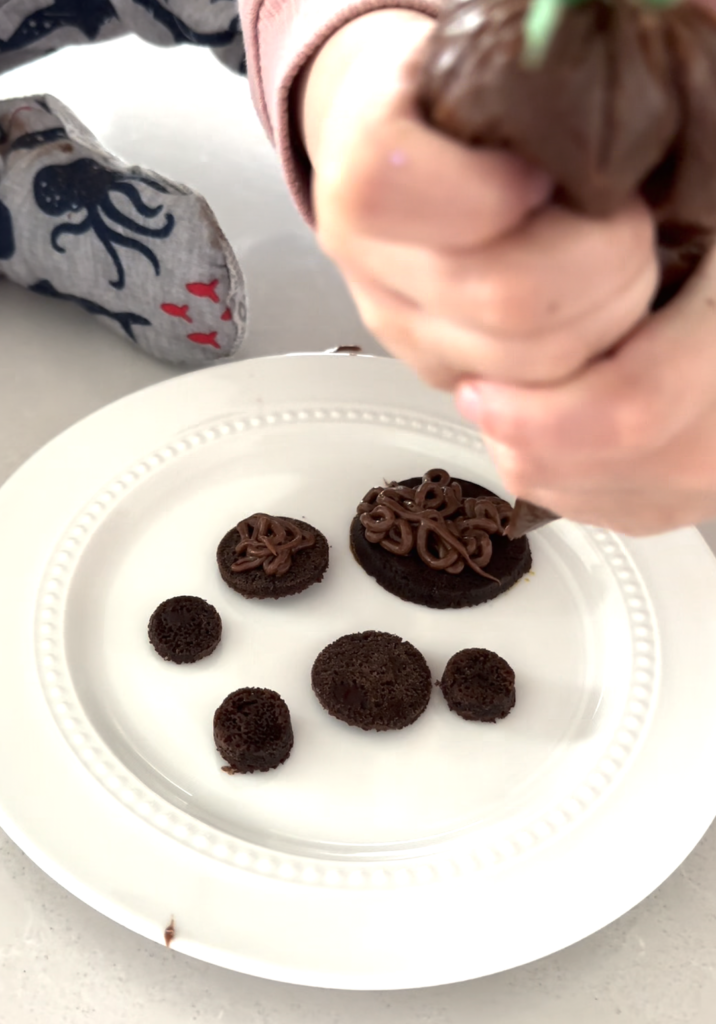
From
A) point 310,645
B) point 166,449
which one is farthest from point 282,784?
point 166,449

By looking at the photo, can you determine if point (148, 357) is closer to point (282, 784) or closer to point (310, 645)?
point (310, 645)

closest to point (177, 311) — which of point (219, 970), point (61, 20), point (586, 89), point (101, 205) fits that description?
point (101, 205)

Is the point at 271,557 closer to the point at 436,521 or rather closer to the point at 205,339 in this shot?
the point at 436,521

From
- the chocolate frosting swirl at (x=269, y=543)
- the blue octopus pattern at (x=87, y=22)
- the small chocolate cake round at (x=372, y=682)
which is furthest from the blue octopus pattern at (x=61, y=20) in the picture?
the small chocolate cake round at (x=372, y=682)

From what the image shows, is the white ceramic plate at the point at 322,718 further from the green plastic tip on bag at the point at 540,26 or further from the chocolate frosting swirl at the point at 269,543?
the green plastic tip on bag at the point at 540,26

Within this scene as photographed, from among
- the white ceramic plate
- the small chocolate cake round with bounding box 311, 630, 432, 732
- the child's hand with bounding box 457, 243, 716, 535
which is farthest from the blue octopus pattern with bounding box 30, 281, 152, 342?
the child's hand with bounding box 457, 243, 716, 535
